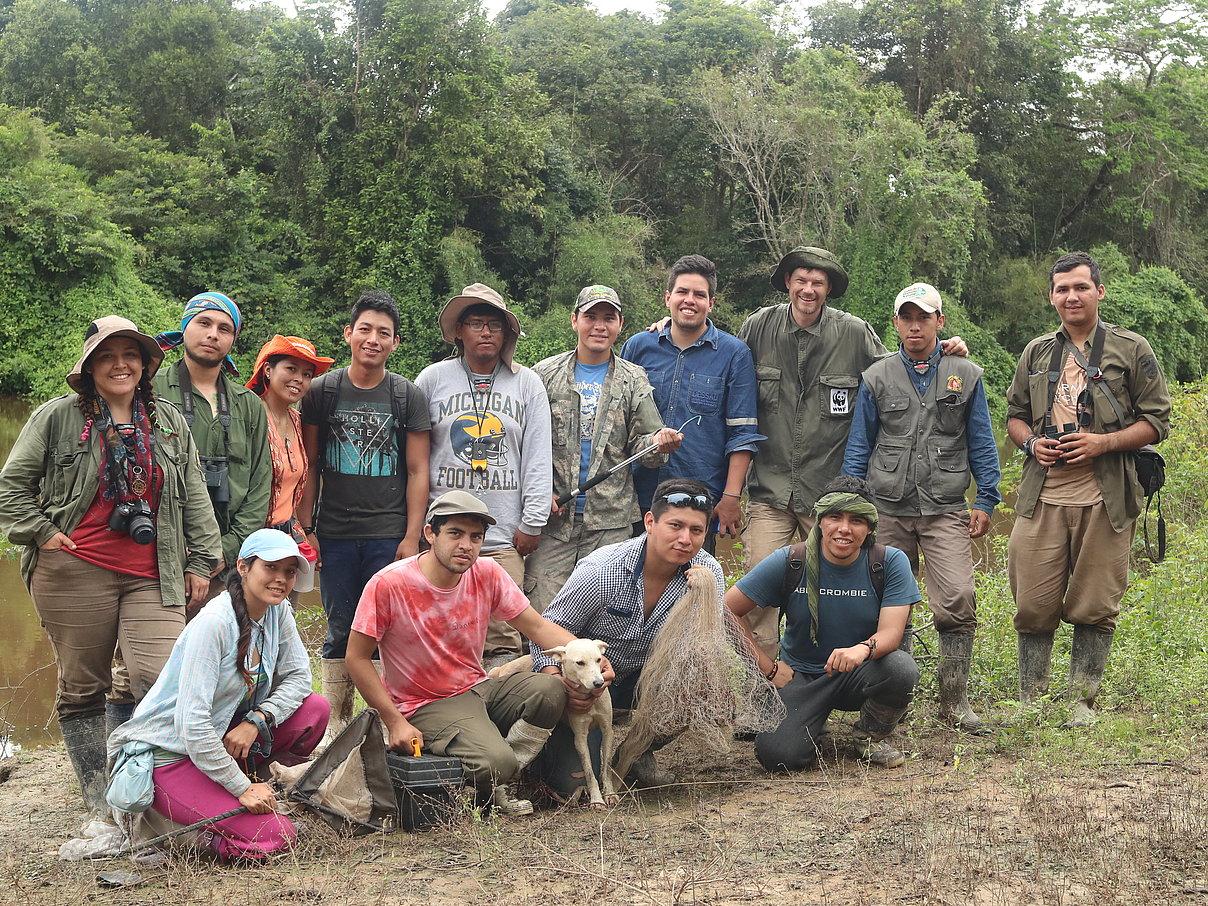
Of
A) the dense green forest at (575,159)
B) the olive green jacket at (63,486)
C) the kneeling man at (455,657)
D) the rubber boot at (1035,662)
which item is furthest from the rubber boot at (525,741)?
the dense green forest at (575,159)

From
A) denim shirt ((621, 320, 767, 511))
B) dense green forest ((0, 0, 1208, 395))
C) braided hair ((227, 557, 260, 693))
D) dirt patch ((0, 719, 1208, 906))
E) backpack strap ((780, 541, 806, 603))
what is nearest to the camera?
dirt patch ((0, 719, 1208, 906))

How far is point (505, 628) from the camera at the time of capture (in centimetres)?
582

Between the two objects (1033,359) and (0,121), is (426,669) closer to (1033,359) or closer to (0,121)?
(1033,359)

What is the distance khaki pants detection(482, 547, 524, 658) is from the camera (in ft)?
18.8

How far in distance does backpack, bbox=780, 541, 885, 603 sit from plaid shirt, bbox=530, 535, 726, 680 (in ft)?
1.37

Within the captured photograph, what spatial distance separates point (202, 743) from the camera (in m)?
4.27

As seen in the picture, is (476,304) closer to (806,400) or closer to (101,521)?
(806,400)

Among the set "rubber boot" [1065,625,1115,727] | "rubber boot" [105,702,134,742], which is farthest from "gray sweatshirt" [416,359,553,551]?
"rubber boot" [1065,625,1115,727]

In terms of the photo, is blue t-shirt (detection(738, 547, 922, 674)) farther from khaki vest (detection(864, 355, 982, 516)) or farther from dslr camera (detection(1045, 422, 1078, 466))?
dslr camera (detection(1045, 422, 1078, 466))

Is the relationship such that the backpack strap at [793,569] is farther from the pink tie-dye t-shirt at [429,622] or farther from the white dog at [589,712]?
the pink tie-dye t-shirt at [429,622]

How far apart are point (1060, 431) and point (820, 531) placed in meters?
1.43

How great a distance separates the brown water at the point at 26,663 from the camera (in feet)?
26.3

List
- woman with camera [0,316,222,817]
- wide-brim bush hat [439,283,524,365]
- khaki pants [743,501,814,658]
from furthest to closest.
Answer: khaki pants [743,501,814,658] < wide-brim bush hat [439,283,524,365] < woman with camera [0,316,222,817]

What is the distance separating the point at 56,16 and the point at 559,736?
102ft
